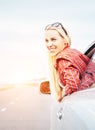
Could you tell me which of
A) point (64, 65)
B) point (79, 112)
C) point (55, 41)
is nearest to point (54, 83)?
point (55, 41)

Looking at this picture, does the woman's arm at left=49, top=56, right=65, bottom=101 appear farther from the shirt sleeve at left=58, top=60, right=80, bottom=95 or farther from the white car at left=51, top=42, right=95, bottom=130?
the shirt sleeve at left=58, top=60, right=80, bottom=95

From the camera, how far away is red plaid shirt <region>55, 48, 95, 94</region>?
4.62 m

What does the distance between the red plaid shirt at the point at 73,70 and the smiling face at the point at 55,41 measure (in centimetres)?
8

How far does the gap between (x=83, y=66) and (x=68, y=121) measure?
65cm

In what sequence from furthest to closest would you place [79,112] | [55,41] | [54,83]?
[54,83]
[55,41]
[79,112]

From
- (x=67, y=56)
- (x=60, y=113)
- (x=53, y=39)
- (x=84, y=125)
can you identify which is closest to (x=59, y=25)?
(x=53, y=39)

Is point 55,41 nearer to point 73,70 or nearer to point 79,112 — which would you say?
point 73,70

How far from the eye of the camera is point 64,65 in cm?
471

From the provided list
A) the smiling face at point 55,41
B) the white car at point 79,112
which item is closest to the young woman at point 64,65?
the smiling face at point 55,41

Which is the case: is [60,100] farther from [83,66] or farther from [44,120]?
[44,120]

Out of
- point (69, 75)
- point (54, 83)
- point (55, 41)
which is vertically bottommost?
point (54, 83)

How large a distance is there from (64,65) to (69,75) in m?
0.13

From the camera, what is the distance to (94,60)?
4.72 m

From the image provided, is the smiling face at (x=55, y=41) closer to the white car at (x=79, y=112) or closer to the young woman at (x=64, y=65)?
the young woman at (x=64, y=65)
